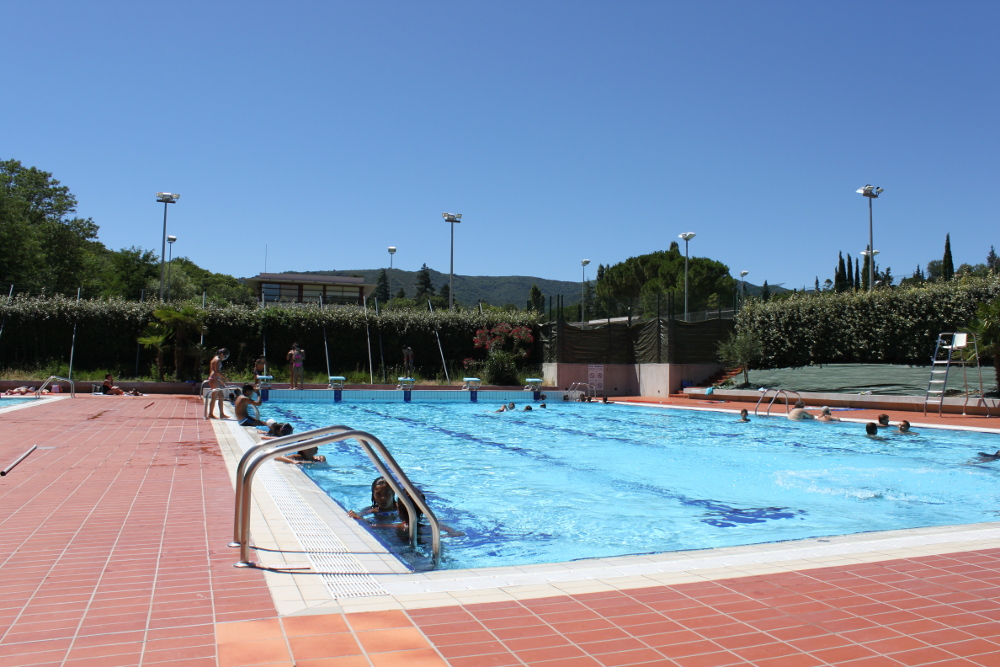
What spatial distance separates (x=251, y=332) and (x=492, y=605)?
22.8 m

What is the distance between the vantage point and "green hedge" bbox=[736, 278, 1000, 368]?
18.8 m

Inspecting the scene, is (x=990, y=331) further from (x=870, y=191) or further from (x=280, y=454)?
(x=280, y=454)

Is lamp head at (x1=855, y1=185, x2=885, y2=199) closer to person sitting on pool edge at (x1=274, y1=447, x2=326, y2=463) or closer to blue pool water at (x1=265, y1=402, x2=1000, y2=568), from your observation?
blue pool water at (x1=265, y1=402, x2=1000, y2=568)

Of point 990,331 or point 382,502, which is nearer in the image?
point 382,502

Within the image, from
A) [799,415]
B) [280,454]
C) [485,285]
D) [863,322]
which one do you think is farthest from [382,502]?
[485,285]

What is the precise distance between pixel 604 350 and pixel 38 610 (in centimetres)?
2290

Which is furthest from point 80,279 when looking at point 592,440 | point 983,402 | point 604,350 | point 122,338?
point 983,402

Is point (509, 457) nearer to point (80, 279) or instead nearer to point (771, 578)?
point (771, 578)

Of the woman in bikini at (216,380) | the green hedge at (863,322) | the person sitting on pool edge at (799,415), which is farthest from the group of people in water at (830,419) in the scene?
the woman in bikini at (216,380)

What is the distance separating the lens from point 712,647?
110 inches

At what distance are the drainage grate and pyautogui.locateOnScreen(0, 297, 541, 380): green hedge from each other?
55.6ft

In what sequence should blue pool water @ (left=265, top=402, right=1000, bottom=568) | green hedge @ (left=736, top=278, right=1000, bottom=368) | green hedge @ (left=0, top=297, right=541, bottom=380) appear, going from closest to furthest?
1. blue pool water @ (left=265, top=402, right=1000, bottom=568)
2. green hedge @ (left=736, top=278, right=1000, bottom=368)
3. green hedge @ (left=0, top=297, right=541, bottom=380)

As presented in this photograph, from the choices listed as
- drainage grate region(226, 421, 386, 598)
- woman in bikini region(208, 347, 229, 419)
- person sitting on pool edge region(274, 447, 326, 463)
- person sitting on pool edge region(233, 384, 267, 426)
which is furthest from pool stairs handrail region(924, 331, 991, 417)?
woman in bikini region(208, 347, 229, 419)

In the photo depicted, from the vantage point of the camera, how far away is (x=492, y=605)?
3295mm
